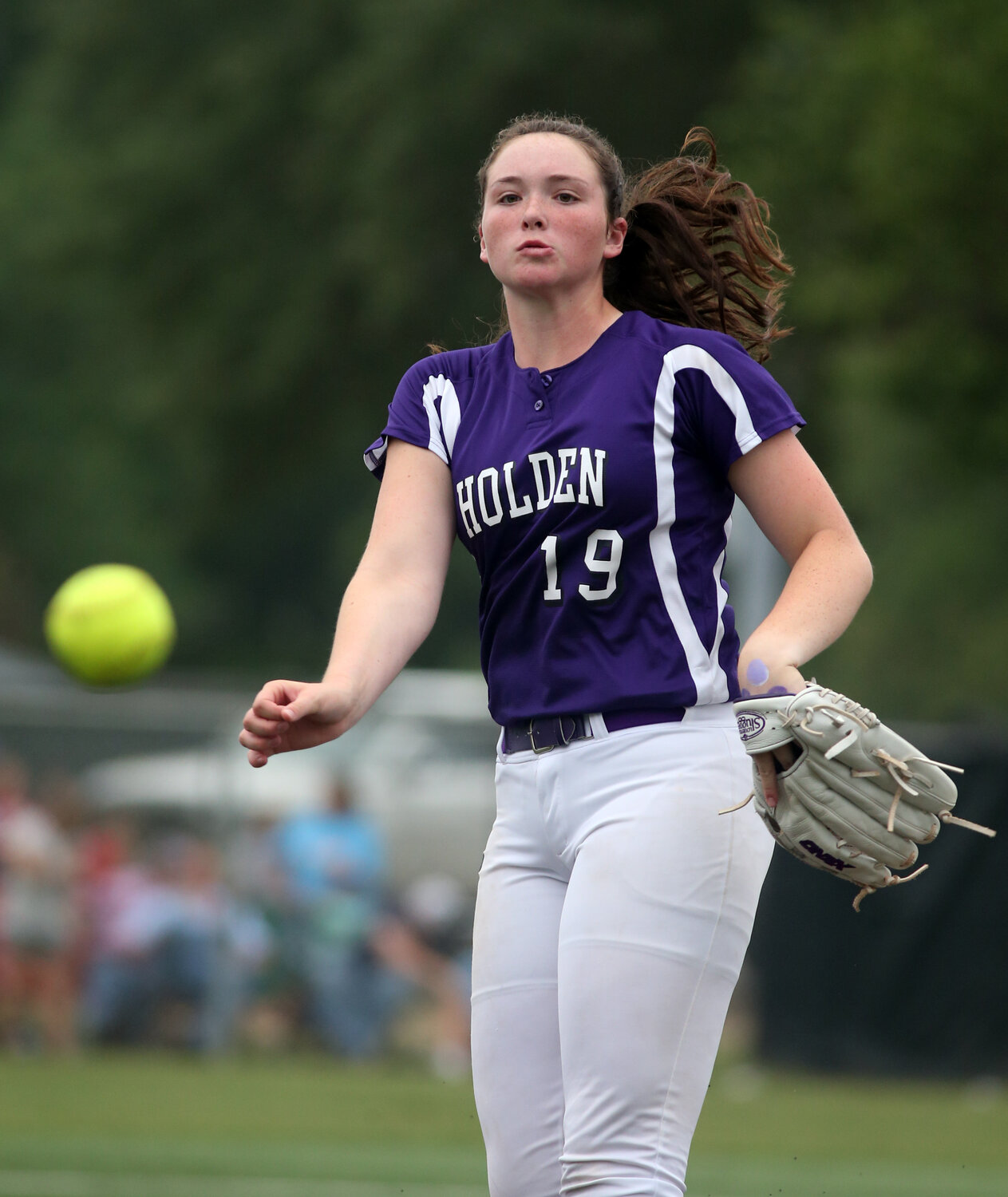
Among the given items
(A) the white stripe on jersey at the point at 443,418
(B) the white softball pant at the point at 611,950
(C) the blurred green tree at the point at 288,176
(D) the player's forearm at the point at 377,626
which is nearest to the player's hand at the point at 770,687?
(B) the white softball pant at the point at 611,950

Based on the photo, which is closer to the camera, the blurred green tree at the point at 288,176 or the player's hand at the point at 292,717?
the player's hand at the point at 292,717

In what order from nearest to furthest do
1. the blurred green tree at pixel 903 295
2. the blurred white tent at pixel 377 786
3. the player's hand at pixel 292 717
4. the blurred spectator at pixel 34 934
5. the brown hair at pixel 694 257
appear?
the player's hand at pixel 292 717
the brown hair at pixel 694 257
the blurred spectator at pixel 34 934
the blurred white tent at pixel 377 786
the blurred green tree at pixel 903 295

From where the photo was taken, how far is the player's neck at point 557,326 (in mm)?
3727

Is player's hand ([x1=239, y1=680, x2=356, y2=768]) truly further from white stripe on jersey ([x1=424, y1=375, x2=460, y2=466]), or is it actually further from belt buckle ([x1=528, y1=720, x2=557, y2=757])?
white stripe on jersey ([x1=424, y1=375, x2=460, y2=466])

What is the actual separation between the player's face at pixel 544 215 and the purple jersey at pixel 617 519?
0.53ft

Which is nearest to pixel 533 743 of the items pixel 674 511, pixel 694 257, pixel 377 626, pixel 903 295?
pixel 377 626

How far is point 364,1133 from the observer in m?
9.57

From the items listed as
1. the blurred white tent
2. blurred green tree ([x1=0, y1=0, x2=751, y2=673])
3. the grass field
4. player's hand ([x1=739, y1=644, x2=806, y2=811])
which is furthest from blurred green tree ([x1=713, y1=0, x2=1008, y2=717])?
player's hand ([x1=739, y1=644, x2=806, y2=811])

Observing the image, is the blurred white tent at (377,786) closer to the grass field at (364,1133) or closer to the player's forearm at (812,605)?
the grass field at (364,1133)

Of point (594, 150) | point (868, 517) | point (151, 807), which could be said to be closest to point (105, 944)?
point (151, 807)

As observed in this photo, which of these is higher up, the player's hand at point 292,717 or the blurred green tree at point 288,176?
the blurred green tree at point 288,176

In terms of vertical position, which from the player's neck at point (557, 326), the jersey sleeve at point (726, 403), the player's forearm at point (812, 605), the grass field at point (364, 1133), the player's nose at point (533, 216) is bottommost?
the grass field at point (364, 1133)

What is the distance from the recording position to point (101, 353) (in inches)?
1300

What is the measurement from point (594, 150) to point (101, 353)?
1191 inches
